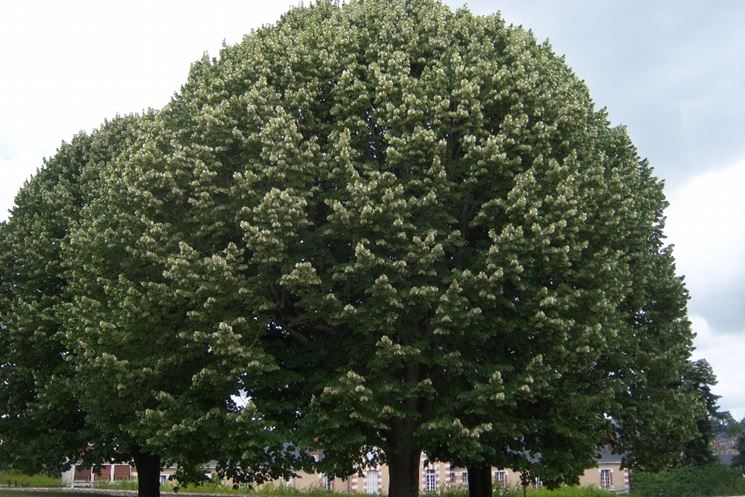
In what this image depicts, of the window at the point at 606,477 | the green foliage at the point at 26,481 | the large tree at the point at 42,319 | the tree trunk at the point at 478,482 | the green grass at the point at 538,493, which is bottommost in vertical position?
the window at the point at 606,477

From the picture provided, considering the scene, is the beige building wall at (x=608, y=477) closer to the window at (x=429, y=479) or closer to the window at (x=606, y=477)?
the window at (x=606, y=477)

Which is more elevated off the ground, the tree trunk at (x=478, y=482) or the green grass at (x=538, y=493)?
the tree trunk at (x=478, y=482)

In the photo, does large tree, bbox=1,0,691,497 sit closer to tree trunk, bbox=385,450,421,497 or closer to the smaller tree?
tree trunk, bbox=385,450,421,497

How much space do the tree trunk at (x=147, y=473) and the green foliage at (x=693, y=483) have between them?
24709 millimetres

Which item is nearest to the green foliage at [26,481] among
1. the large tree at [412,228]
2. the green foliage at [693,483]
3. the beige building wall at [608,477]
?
the green foliage at [693,483]

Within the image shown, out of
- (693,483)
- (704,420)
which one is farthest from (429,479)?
(704,420)

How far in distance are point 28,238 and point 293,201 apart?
15.9 metres

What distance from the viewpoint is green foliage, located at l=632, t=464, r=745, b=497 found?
129 feet

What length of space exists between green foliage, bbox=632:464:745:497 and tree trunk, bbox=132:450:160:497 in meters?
24.7

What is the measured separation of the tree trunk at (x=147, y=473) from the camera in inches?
1124

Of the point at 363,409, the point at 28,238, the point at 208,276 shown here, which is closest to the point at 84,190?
the point at 28,238

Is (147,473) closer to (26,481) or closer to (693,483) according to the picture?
(693,483)

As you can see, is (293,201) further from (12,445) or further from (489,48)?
(12,445)

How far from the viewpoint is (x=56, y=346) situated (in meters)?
28.4
